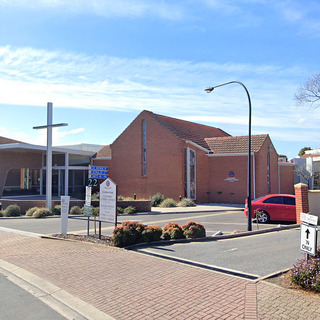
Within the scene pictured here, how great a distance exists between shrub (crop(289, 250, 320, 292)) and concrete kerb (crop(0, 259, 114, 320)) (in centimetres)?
343

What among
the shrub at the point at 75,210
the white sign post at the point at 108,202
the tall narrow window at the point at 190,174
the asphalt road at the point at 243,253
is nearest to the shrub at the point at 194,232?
the asphalt road at the point at 243,253

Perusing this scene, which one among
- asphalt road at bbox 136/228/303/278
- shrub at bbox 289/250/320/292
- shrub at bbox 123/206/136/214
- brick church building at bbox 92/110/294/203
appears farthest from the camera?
brick church building at bbox 92/110/294/203

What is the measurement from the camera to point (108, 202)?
1192 cm

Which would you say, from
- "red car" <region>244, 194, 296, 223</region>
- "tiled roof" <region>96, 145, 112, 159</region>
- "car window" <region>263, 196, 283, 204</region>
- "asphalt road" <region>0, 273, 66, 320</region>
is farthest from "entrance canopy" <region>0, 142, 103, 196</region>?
"asphalt road" <region>0, 273, 66, 320</region>

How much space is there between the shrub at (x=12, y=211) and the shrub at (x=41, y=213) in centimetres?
170

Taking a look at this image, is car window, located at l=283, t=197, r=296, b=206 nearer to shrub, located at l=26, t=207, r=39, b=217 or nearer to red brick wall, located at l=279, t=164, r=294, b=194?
shrub, located at l=26, t=207, r=39, b=217

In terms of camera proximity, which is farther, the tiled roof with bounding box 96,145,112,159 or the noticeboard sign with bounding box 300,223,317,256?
the tiled roof with bounding box 96,145,112,159

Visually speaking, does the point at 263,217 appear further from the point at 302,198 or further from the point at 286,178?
the point at 286,178

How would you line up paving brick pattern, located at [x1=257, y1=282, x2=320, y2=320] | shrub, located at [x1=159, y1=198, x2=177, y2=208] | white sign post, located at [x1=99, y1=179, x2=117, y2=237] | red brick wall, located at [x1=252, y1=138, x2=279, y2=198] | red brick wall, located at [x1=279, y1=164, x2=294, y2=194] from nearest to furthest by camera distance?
paving brick pattern, located at [x1=257, y1=282, x2=320, y2=320], white sign post, located at [x1=99, y1=179, x2=117, y2=237], shrub, located at [x1=159, y1=198, x2=177, y2=208], red brick wall, located at [x1=252, y1=138, x2=279, y2=198], red brick wall, located at [x1=279, y1=164, x2=294, y2=194]

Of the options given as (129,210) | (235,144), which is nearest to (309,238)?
(129,210)

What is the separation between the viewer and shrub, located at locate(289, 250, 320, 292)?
6031 millimetres

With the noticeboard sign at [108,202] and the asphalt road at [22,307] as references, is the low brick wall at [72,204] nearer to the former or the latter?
the noticeboard sign at [108,202]

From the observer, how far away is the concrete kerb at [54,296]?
5.42 meters

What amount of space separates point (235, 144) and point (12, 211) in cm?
1872
